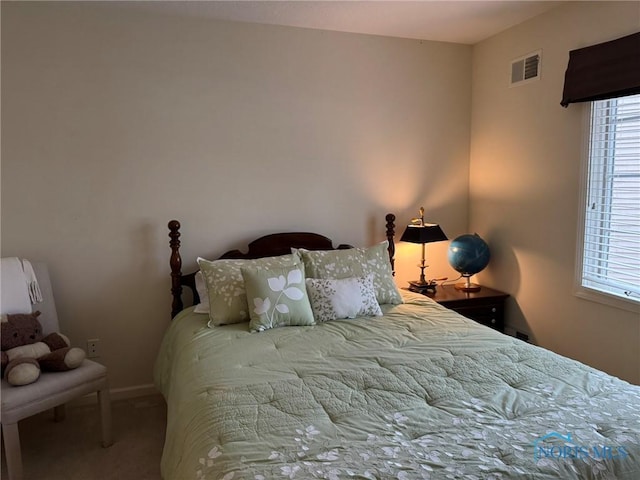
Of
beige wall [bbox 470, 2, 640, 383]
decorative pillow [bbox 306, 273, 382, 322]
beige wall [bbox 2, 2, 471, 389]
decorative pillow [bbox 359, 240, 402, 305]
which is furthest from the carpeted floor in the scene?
beige wall [bbox 470, 2, 640, 383]

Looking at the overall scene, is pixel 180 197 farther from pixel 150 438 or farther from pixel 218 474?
pixel 218 474

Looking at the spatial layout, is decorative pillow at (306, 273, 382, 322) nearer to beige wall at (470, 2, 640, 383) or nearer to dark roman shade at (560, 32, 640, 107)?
beige wall at (470, 2, 640, 383)

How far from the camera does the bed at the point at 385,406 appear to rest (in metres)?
1.35

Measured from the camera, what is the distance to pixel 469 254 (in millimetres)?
3385

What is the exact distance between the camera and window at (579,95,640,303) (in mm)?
2535

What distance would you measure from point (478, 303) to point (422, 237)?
622 millimetres

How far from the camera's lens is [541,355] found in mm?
2109

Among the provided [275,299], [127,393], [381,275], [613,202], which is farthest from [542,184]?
[127,393]

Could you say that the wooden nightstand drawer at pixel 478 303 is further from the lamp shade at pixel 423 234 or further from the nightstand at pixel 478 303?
the lamp shade at pixel 423 234

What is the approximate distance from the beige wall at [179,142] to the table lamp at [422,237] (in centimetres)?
16

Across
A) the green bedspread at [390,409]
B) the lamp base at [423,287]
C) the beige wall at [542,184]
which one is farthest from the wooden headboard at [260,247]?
the beige wall at [542,184]

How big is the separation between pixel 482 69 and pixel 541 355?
2.36 meters

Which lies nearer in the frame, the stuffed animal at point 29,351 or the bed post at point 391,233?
the stuffed animal at point 29,351

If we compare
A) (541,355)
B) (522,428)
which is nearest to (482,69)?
(541,355)
